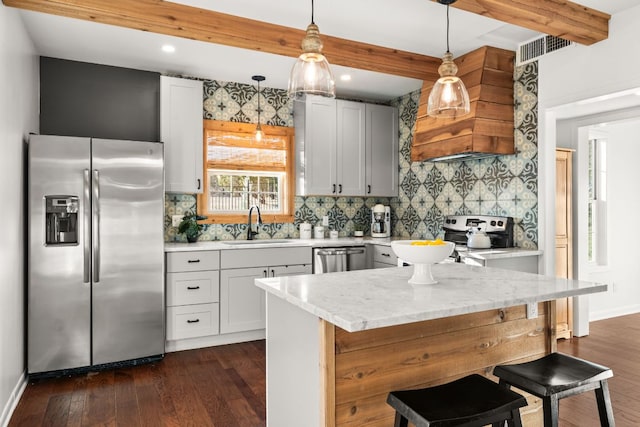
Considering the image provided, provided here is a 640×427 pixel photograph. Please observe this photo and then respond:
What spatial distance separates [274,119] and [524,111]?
8.37ft

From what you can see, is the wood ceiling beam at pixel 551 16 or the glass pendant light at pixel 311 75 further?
the wood ceiling beam at pixel 551 16

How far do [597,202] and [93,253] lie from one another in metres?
5.26

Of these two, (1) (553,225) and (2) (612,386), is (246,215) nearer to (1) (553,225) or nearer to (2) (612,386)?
(1) (553,225)

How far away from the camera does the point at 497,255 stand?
11.1 feet

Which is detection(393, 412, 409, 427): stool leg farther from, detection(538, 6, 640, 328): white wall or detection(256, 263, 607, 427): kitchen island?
detection(538, 6, 640, 328): white wall

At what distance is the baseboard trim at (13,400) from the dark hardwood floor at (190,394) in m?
0.03

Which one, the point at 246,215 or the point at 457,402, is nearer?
the point at 457,402

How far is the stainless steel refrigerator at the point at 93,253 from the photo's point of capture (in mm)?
3238

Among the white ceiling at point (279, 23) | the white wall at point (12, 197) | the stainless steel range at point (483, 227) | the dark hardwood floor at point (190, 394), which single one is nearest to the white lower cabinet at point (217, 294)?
the dark hardwood floor at point (190, 394)

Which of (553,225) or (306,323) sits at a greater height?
(553,225)

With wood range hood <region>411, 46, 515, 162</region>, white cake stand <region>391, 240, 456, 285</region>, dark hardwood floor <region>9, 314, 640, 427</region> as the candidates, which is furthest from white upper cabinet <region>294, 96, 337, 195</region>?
white cake stand <region>391, 240, 456, 285</region>

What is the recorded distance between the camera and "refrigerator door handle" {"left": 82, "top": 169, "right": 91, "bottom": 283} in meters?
3.36

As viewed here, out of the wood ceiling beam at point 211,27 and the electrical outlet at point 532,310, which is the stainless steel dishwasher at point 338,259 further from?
the electrical outlet at point 532,310

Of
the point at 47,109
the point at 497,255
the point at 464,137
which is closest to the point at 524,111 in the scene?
the point at 464,137
